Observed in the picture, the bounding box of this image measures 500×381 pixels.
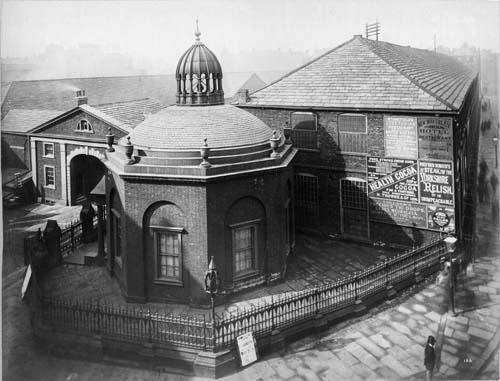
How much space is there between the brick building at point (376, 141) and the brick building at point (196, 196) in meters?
5.66

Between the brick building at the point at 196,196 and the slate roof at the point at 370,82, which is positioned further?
the slate roof at the point at 370,82

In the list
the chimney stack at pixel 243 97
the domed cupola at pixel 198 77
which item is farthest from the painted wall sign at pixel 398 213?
the domed cupola at pixel 198 77

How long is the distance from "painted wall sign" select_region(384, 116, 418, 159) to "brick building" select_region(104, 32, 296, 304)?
20.6 ft

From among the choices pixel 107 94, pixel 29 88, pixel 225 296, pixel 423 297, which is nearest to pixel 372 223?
pixel 423 297

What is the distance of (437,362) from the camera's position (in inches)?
536

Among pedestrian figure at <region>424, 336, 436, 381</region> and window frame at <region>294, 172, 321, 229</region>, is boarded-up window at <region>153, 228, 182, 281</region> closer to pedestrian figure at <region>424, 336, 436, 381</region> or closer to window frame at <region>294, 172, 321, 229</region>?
pedestrian figure at <region>424, 336, 436, 381</region>

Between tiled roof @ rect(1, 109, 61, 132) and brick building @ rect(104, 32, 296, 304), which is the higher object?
tiled roof @ rect(1, 109, 61, 132)

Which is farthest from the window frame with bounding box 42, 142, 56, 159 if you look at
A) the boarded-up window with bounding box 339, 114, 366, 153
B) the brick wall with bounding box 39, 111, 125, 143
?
the boarded-up window with bounding box 339, 114, 366, 153

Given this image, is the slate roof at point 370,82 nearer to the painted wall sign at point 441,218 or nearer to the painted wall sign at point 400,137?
the painted wall sign at point 400,137

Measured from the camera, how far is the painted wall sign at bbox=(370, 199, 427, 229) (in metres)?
21.3

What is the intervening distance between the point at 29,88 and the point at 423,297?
679 inches

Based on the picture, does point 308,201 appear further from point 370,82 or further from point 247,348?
point 247,348

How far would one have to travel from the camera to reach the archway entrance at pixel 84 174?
27078mm

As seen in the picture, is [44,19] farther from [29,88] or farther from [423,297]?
[423,297]
